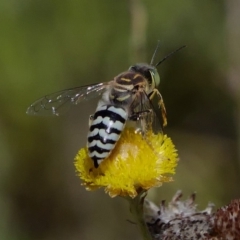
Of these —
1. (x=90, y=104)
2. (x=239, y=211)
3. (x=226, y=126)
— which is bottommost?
(x=239, y=211)

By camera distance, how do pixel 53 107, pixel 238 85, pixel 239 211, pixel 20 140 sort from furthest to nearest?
pixel 20 140, pixel 238 85, pixel 53 107, pixel 239 211

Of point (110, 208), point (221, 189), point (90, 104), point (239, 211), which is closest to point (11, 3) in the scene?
point (90, 104)

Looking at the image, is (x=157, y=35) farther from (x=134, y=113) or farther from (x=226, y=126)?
(x=134, y=113)

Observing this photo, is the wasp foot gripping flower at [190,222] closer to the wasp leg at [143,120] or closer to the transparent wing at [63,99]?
the wasp leg at [143,120]

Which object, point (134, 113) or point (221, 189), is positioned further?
point (221, 189)

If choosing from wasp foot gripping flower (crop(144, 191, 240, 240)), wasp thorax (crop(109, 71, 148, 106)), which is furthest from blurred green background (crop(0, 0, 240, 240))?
wasp thorax (crop(109, 71, 148, 106))

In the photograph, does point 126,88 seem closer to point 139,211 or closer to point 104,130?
point 104,130

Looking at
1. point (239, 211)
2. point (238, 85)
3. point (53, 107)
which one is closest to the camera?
point (239, 211)

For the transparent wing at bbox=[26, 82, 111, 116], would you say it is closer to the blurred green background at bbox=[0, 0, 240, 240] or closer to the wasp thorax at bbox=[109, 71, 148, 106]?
the wasp thorax at bbox=[109, 71, 148, 106]

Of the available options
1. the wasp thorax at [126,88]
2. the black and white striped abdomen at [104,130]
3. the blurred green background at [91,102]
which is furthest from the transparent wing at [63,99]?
the blurred green background at [91,102]
